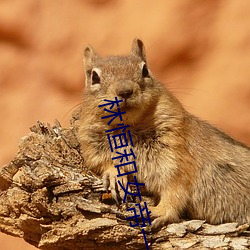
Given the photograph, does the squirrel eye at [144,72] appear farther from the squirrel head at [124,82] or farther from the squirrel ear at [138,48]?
the squirrel ear at [138,48]

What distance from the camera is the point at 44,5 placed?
2.46 meters

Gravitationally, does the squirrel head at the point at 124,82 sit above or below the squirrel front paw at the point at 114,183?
above

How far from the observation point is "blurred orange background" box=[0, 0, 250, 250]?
2303 millimetres

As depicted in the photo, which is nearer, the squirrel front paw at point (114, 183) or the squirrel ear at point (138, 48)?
the squirrel front paw at point (114, 183)

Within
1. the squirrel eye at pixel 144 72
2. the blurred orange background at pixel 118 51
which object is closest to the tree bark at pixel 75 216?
the squirrel eye at pixel 144 72

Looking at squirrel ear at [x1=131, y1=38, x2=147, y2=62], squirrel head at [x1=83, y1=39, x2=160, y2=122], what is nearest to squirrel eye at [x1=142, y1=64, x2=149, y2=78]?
squirrel head at [x1=83, y1=39, x2=160, y2=122]

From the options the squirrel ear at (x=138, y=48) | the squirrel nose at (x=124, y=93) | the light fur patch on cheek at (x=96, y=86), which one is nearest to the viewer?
the squirrel nose at (x=124, y=93)

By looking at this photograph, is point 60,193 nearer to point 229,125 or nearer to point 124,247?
point 124,247

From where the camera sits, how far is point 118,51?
236 centimetres

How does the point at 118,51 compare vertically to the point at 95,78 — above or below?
above

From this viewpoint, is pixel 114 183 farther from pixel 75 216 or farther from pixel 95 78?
pixel 95 78

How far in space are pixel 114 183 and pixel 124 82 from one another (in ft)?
0.91

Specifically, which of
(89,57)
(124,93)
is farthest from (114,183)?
(89,57)

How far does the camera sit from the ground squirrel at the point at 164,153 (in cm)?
142
